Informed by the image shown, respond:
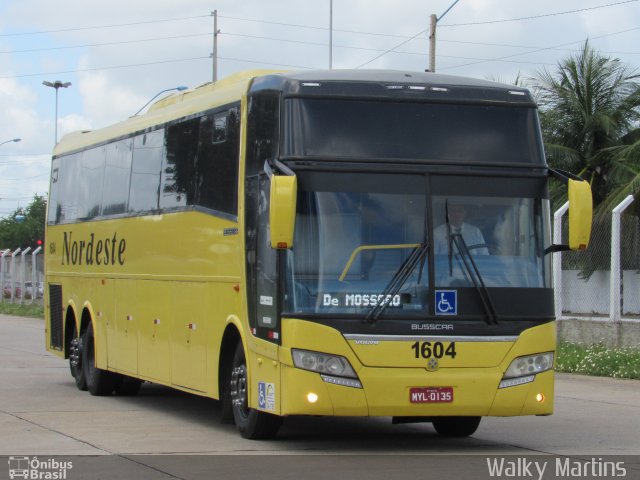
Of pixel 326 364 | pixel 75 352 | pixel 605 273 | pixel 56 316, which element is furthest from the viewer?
pixel 605 273

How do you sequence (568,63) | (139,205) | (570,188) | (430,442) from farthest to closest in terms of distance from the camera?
(568,63) → (139,205) → (430,442) → (570,188)

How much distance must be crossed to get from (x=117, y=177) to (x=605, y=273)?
30.7 feet

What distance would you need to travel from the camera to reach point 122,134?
17656 mm

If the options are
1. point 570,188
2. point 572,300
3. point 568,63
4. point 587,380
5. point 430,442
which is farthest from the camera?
point 568,63

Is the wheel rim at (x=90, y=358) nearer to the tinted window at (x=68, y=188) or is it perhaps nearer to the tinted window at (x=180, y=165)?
the tinted window at (x=68, y=188)

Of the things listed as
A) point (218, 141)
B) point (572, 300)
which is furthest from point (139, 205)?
point (572, 300)

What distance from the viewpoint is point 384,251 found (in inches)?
452

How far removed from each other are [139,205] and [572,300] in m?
10.2

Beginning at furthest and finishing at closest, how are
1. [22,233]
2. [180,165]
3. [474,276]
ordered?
[22,233]
[180,165]
[474,276]

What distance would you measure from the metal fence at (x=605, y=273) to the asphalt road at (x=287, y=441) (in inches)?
165

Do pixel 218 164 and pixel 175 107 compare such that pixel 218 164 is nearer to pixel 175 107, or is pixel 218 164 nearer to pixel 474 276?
pixel 175 107

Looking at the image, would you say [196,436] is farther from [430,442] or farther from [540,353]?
[540,353]

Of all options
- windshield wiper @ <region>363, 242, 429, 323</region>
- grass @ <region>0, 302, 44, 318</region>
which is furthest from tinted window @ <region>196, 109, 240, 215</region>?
grass @ <region>0, 302, 44, 318</region>

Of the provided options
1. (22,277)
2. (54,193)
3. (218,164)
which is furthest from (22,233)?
(218,164)
